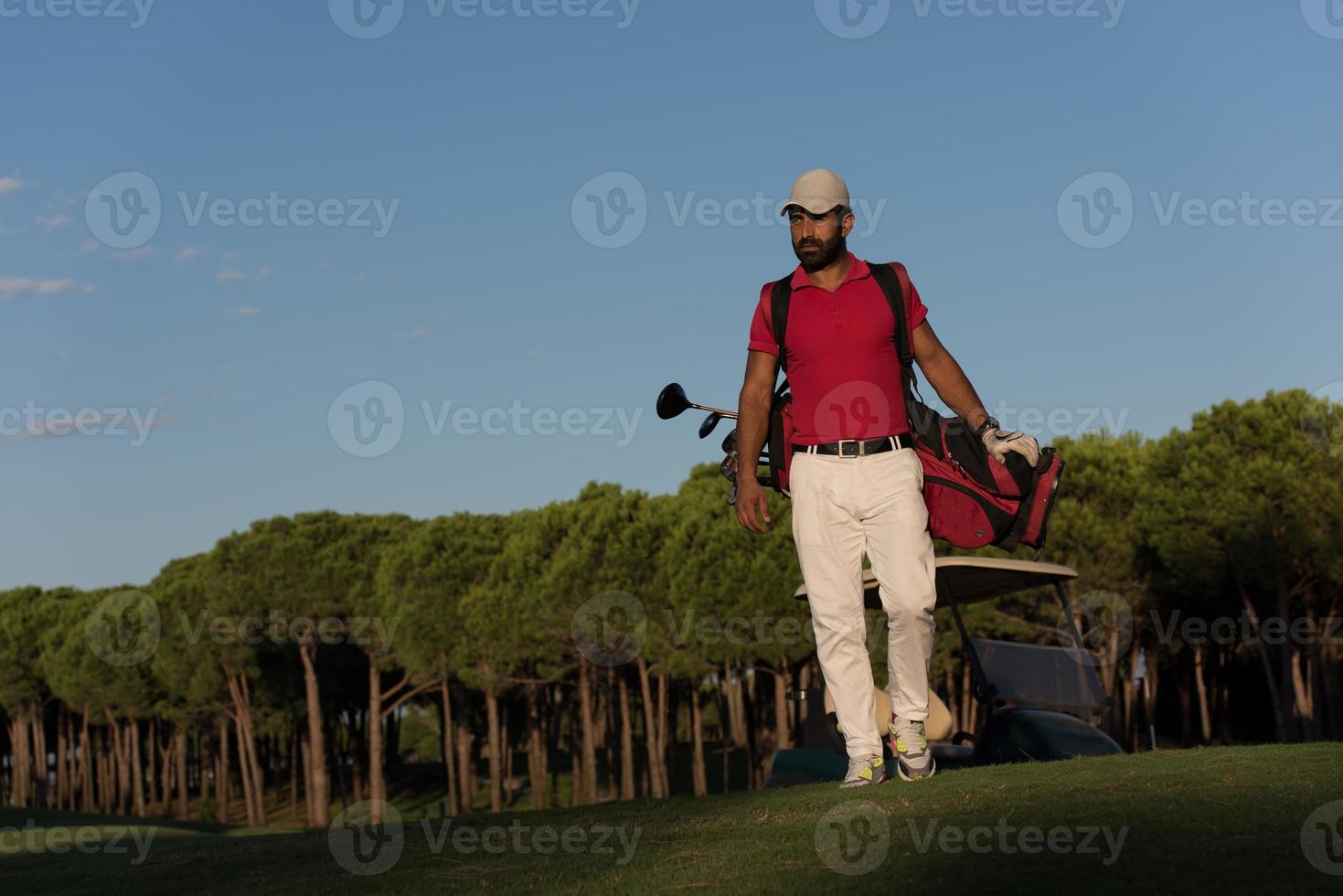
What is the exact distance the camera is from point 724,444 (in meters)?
7.93

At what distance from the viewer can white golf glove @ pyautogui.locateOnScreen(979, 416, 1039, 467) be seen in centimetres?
690

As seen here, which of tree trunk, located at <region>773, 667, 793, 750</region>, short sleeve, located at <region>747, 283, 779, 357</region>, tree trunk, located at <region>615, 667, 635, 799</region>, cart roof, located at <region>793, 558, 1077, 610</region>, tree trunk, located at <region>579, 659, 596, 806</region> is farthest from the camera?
tree trunk, located at <region>579, 659, 596, 806</region>

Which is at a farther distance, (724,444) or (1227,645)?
(1227,645)

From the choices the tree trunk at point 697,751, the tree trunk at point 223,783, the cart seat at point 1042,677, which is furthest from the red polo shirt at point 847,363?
the tree trunk at point 223,783

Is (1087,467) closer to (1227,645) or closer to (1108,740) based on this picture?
(1227,645)

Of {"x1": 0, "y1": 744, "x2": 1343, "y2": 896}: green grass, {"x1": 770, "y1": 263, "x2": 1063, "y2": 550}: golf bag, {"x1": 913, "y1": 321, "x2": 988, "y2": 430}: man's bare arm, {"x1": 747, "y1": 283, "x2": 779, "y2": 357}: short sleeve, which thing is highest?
{"x1": 747, "y1": 283, "x2": 779, "y2": 357}: short sleeve

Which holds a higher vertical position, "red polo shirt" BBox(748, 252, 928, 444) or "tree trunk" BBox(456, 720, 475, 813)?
"red polo shirt" BBox(748, 252, 928, 444)

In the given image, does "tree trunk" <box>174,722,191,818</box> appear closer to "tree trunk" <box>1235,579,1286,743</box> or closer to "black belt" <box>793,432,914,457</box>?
"tree trunk" <box>1235,579,1286,743</box>

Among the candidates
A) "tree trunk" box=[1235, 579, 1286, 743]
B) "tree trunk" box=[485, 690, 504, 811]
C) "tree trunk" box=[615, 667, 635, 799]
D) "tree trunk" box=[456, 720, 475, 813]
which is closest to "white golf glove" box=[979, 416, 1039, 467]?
"tree trunk" box=[1235, 579, 1286, 743]

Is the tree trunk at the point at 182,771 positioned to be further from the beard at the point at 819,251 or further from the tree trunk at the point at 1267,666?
the beard at the point at 819,251

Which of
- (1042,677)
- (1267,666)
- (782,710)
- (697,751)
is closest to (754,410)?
(1042,677)

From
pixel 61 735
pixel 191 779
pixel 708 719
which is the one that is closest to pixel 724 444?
pixel 61 735

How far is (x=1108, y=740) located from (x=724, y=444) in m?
4.06

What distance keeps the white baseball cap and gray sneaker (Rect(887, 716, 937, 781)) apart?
259 cm
